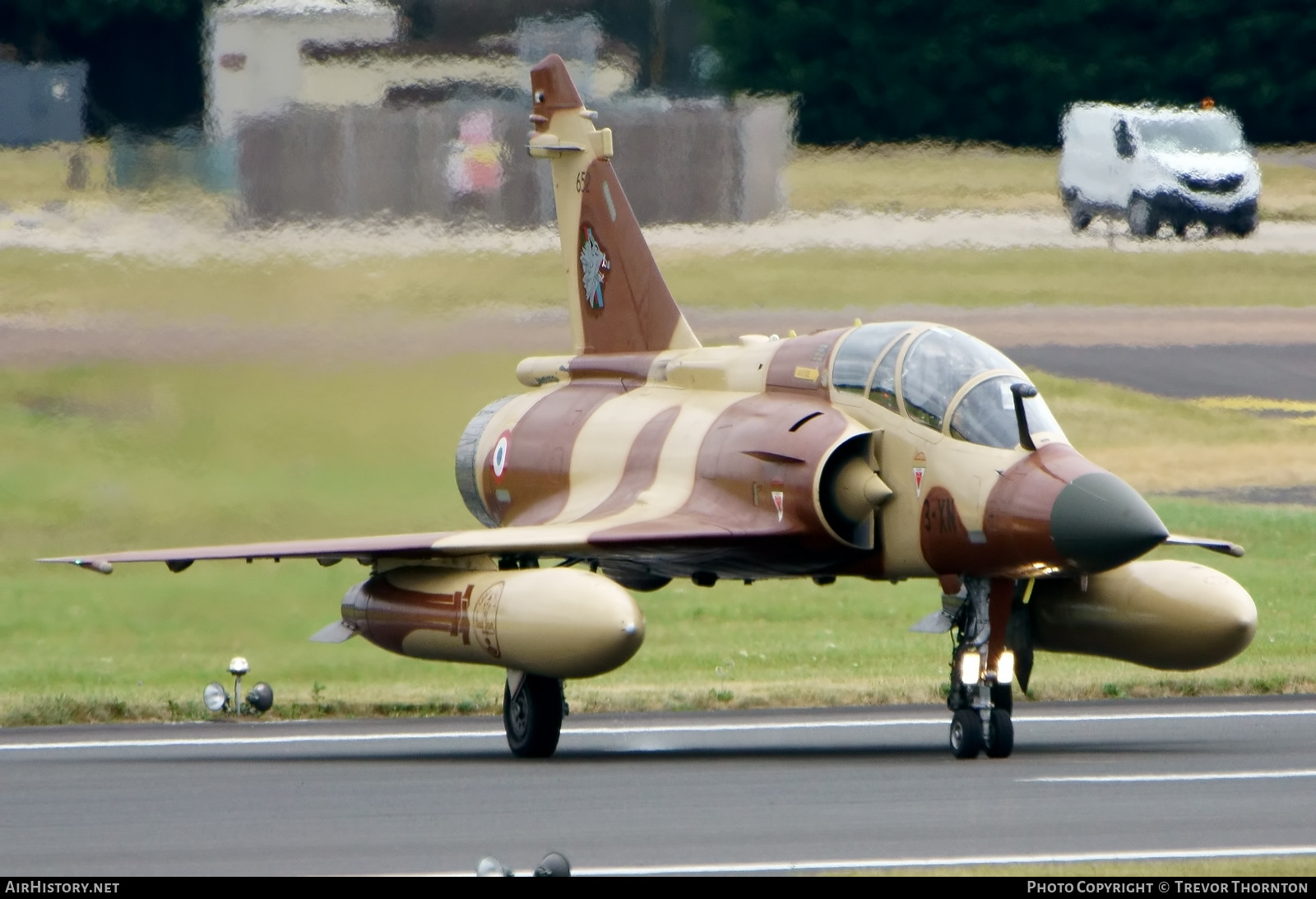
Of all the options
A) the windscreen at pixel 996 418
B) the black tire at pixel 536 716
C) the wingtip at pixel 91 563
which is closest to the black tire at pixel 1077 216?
the windscreen at pixel 996 418

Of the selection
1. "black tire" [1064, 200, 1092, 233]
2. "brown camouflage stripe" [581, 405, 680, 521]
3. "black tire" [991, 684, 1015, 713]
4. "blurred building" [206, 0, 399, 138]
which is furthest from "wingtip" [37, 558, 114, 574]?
"black tire" [1064, 200, 1092, 233]

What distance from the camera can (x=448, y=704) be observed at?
19.4m

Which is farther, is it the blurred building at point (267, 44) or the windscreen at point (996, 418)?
the blurred building at point (267, 44)

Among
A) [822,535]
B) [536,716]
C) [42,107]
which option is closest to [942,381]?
[822,535]

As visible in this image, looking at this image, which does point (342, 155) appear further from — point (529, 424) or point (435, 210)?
point (529, 424)

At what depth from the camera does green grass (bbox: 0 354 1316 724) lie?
21.9 metres

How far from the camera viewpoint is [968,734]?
14.6 metres

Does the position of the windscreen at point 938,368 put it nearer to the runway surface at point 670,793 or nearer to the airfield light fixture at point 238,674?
the runway surface at point 670,793

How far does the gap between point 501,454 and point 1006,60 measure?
1471 cm

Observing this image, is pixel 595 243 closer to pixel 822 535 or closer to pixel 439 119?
pixel 822 535

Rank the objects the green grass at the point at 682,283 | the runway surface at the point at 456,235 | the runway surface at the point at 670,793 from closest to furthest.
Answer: the runway surface at the point at 670,793, the runway surface at the point at 456,235, the green grass at the point at 682,283

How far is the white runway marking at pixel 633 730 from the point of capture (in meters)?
17.0

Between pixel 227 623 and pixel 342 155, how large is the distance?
575 centimetres

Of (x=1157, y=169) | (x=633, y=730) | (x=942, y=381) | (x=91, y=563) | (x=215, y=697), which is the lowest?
(x=215, y=697)
